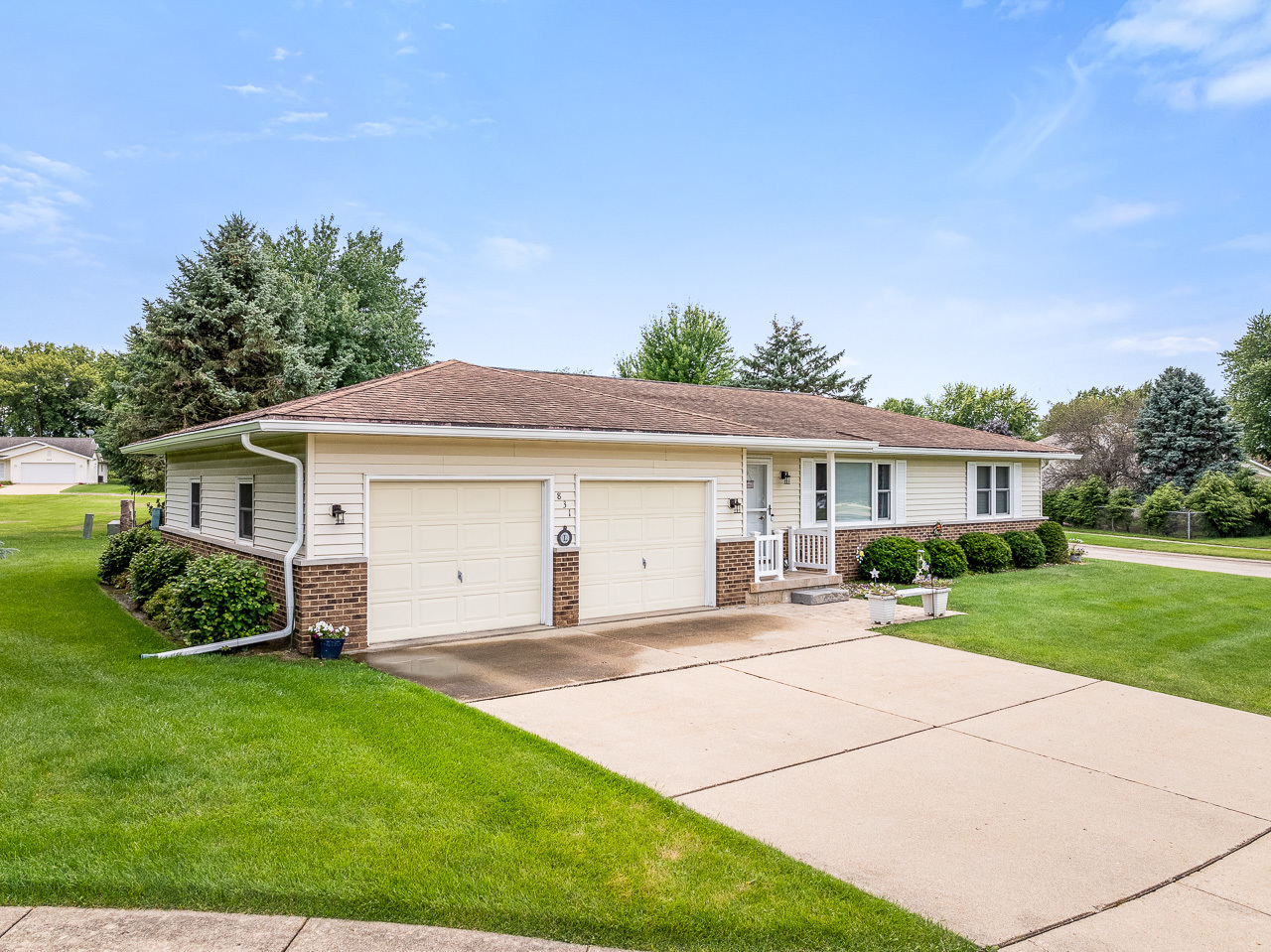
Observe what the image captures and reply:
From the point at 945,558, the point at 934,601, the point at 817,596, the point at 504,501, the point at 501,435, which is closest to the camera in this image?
the point at 501,435

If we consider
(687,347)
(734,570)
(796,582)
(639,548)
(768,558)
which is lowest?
(796,582)

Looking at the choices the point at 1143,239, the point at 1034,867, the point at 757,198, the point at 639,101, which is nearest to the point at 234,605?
the point at 1034,867

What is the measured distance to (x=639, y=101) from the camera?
2088cm

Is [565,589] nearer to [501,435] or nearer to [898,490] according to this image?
[501,435]

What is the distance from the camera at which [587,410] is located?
11.9m

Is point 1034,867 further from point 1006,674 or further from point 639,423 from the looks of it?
point 639,423

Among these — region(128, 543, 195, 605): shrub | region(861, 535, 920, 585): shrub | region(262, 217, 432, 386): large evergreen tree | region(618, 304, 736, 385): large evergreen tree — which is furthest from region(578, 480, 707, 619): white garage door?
region(618, 304, 736, 385): large evergreen tree

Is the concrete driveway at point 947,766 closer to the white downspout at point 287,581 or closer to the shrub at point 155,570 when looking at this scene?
the white downspout at point 287,581

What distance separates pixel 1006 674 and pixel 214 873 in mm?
7837

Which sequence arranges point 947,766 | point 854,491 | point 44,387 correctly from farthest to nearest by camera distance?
point 44,387 < point 854,491 < point 947,766

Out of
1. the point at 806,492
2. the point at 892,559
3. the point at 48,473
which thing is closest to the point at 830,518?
the point at 806,492

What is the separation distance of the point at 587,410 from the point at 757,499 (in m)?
4.74

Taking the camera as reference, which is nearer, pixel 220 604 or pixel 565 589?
pixel 220 604

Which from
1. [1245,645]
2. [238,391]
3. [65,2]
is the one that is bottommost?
[1245,645]
